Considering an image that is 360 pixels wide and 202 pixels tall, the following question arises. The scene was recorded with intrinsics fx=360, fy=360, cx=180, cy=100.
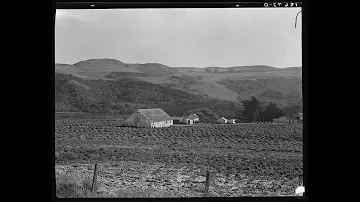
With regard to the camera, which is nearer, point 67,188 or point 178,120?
point 67,188

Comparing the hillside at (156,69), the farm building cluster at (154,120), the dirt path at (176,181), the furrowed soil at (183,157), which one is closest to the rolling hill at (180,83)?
the hillside at (156,69)

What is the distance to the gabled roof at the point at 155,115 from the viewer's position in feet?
9.45

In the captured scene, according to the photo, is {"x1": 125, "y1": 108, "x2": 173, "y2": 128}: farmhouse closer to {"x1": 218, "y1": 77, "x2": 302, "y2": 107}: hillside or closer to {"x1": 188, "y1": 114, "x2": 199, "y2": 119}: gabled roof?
{"x1": 188, "y1": 114, "x2": 199, "y2": 119}: gabled roof

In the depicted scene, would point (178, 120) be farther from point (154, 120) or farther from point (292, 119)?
point (292, 119)

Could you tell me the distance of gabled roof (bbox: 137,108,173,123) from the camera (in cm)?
288

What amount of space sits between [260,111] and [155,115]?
2.77 ft

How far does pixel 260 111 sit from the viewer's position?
9.47 ft

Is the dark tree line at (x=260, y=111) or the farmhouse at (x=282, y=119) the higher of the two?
the dark tree line at (x=260, y=111)

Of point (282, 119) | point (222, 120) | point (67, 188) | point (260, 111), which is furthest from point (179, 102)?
point (67, 188)

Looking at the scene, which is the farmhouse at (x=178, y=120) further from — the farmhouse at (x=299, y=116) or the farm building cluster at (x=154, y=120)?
the farmhouse at (x=299, y=116)

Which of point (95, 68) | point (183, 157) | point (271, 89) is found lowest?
point (183, 157)
